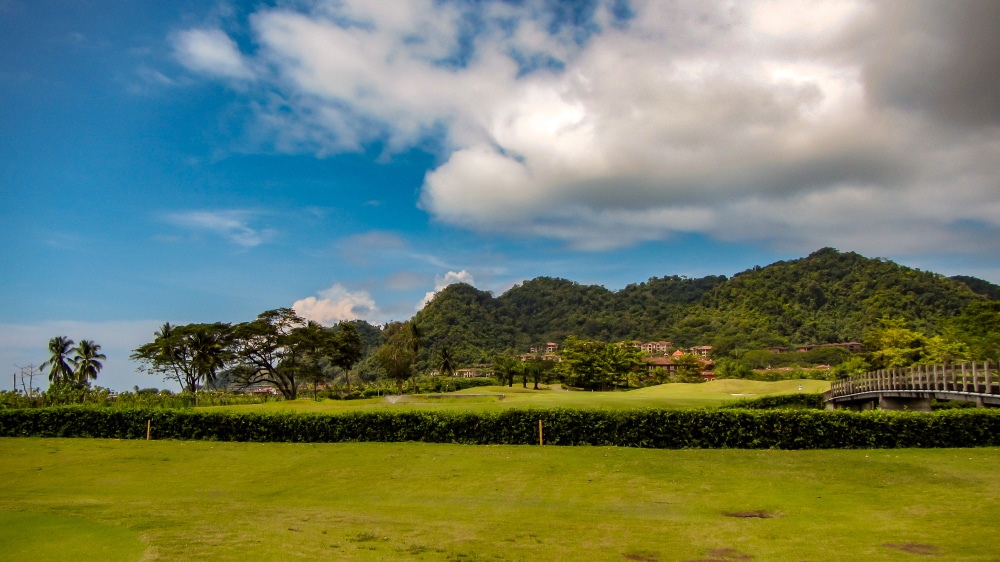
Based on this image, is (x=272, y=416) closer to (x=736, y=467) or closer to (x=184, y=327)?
(x=736, y=467)

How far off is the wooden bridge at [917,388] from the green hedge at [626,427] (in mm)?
1099

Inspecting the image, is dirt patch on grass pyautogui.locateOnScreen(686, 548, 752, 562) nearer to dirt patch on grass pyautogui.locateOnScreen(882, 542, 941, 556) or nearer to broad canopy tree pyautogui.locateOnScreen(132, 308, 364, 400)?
dirt patch on grass pyautogui.locateOnScreen(882, 542, 941, 556)

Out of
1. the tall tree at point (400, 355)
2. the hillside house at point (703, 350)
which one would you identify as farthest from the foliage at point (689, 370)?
the tall tree at point (400, 355)

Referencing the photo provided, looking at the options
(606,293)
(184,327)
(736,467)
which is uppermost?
(606,293)

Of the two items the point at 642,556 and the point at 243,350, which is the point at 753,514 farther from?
the point at 243,350

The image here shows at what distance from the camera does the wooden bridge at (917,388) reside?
22.0 metres

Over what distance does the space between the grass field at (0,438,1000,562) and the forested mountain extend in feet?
319

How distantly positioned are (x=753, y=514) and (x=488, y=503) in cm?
578


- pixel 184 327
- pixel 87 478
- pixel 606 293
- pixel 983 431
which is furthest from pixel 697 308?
pixel 87 478

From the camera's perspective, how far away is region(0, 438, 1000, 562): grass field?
9805 mm

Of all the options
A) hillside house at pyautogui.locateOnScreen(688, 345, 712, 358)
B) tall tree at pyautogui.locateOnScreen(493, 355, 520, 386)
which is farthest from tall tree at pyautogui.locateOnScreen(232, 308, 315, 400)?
hillside house at pyautogui.locateOnScreen(688, 345, 712, 358)

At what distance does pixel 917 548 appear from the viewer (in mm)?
9891

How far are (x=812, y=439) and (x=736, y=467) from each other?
5.07 metres

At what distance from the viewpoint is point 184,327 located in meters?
67.8
